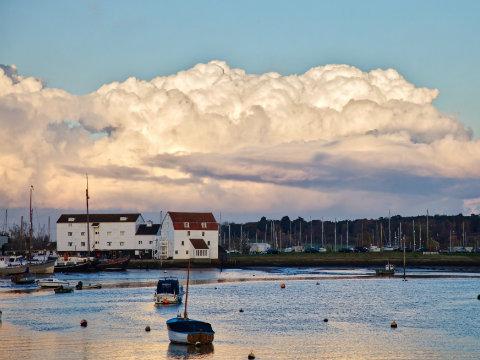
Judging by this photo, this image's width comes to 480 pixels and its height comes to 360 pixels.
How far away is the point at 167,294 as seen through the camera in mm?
93125

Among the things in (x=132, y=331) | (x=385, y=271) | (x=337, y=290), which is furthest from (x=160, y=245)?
(x=132, y=331)

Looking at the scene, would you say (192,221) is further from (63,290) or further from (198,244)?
(63,290)

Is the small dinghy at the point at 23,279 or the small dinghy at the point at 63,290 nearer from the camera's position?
the small dinghy at the point at 63,290

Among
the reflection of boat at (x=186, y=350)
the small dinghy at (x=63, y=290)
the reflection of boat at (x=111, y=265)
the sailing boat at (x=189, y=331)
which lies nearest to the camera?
the reflection of boat at (x=186, y=350)

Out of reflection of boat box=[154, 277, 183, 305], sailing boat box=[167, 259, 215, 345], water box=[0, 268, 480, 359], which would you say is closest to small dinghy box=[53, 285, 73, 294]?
water box=[0, 268, 480, 359]

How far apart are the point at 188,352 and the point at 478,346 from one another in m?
19.8

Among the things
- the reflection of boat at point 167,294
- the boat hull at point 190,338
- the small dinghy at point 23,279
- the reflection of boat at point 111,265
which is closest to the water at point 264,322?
the boat hull at point 190,338

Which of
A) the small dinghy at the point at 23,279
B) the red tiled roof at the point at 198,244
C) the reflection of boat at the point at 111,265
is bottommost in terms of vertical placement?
the small dinghy at the point at 23,279

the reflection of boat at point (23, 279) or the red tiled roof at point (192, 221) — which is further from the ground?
the red tiled roof at point (192, 221)

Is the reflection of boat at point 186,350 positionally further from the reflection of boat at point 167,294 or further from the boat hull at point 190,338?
the reflection of boat at point 167,294

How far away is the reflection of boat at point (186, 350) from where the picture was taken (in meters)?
58.0

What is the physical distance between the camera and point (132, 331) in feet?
232

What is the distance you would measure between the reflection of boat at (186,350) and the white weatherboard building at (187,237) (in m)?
127

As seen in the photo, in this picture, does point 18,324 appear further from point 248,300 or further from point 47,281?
point 47,281
